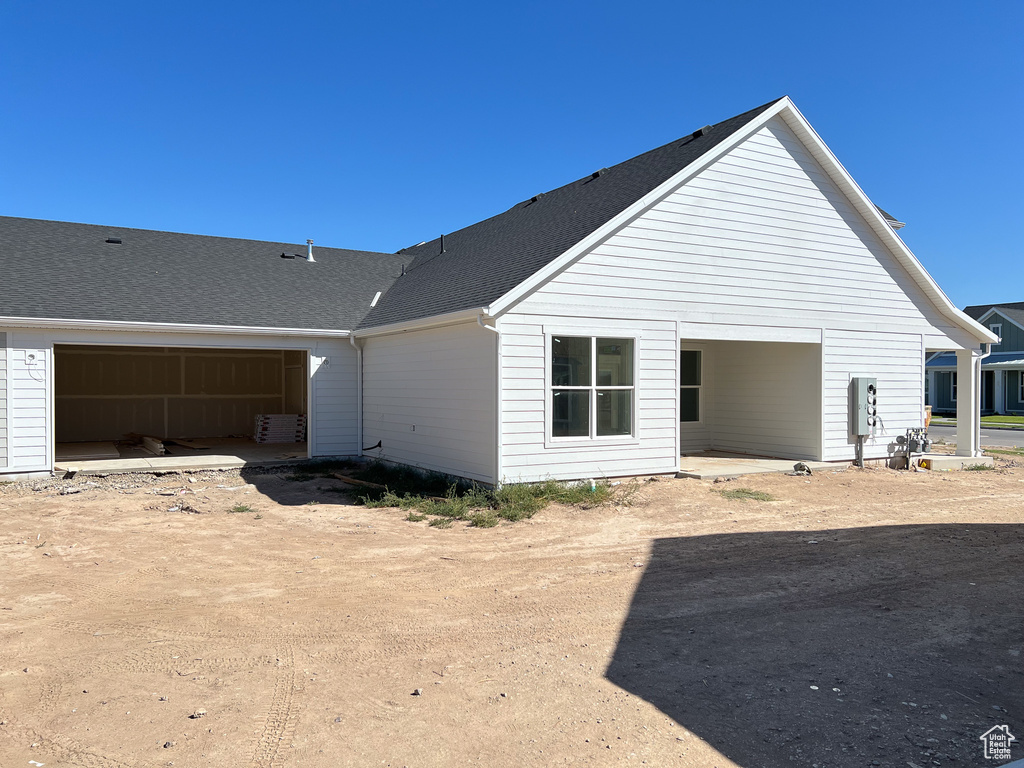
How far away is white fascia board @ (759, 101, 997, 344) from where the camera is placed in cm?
1349

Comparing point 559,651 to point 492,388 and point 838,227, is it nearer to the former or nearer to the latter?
point 492,388

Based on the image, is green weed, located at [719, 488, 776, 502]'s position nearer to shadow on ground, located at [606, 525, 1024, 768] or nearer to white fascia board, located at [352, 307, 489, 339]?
shadow on ground, located at [606, 525, 1024, 768]

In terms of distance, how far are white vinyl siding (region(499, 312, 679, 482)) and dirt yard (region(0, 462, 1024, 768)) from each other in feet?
5.01

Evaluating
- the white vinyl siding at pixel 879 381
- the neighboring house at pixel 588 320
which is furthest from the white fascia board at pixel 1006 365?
the white vinyl siding at pixel 879 381

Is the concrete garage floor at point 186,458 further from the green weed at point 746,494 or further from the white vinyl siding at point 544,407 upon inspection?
the green weed at point 746,494

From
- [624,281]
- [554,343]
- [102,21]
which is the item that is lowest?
[554,343]

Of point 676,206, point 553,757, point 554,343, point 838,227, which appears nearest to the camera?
point 553,757

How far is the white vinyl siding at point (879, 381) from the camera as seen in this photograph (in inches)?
560

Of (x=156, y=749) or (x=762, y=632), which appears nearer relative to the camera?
(x=156, y=749)

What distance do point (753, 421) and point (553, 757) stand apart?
13.0 m

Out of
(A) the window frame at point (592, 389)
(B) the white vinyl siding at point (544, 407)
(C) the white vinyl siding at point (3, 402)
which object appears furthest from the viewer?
(C) the white vinyl siding at point (3, 402)

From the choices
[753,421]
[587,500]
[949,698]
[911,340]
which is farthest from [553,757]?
[911,340]

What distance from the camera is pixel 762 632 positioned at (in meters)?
5.53

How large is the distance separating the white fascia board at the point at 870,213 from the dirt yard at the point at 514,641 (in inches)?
260
